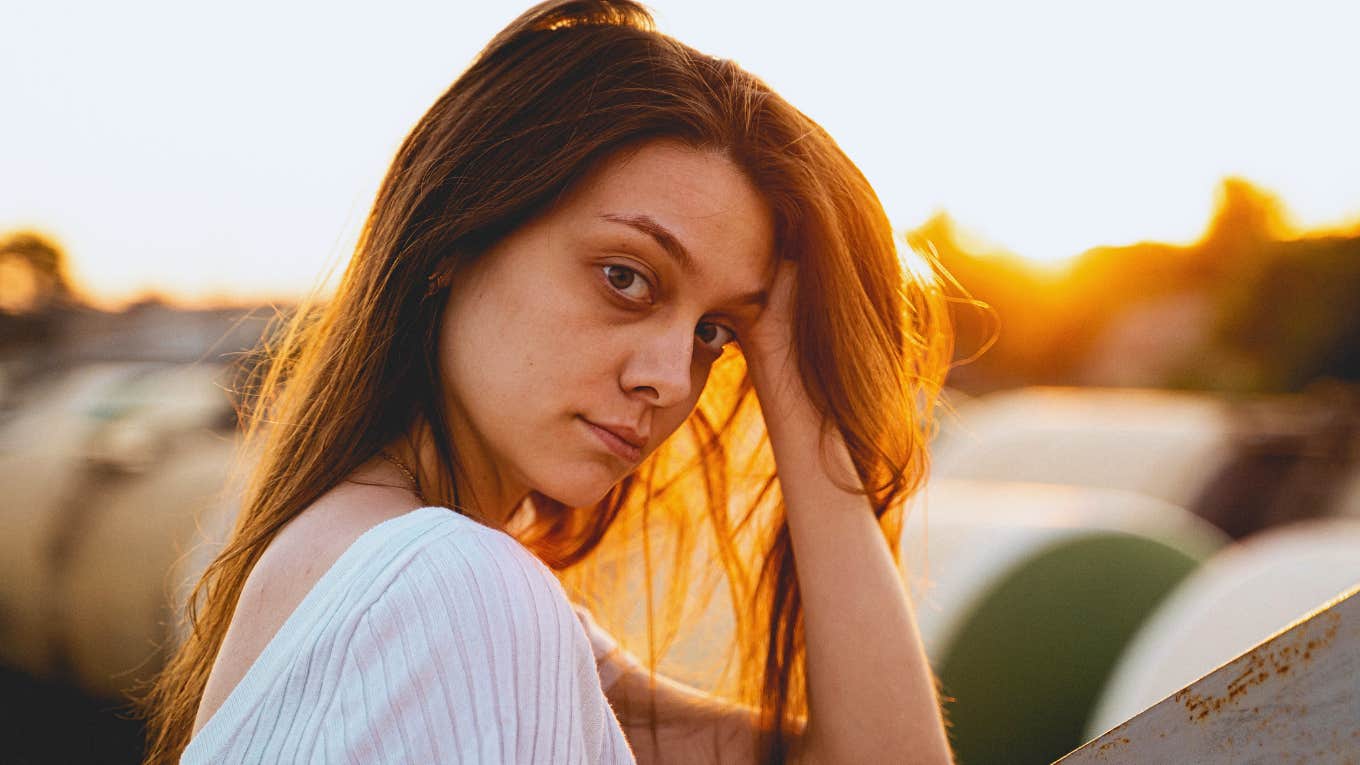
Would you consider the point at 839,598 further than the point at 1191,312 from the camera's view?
No

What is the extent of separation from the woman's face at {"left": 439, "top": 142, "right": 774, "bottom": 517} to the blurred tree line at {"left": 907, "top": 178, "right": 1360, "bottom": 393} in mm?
16086

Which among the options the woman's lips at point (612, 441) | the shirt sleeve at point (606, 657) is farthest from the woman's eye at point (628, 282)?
the shirt sleeve at point (606, 657)

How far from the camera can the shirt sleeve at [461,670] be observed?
3.22ft

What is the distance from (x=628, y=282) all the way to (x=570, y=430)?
8.6 inches

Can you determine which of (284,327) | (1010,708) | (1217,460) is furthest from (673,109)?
(1217,460)

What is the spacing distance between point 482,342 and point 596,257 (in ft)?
0.66

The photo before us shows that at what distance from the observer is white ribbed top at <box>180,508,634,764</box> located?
99 cm

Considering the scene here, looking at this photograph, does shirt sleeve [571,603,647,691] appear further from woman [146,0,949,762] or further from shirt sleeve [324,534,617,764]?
shirt sleeve [324,534,617,764]

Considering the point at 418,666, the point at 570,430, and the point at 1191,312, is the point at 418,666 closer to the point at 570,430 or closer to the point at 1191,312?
the point at 570,430

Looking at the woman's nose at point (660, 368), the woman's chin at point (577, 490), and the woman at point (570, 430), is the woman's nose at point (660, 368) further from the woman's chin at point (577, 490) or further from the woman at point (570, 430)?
the woman's chin at point (577, 490)

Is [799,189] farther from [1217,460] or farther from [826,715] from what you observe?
[1217,460]

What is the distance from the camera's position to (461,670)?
1.01 metres

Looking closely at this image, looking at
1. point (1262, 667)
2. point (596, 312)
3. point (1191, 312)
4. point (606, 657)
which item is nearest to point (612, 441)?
point (596, 312)

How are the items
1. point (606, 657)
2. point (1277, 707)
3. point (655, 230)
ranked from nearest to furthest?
point (1277, 707), point (655, 230), point (606, 657)
